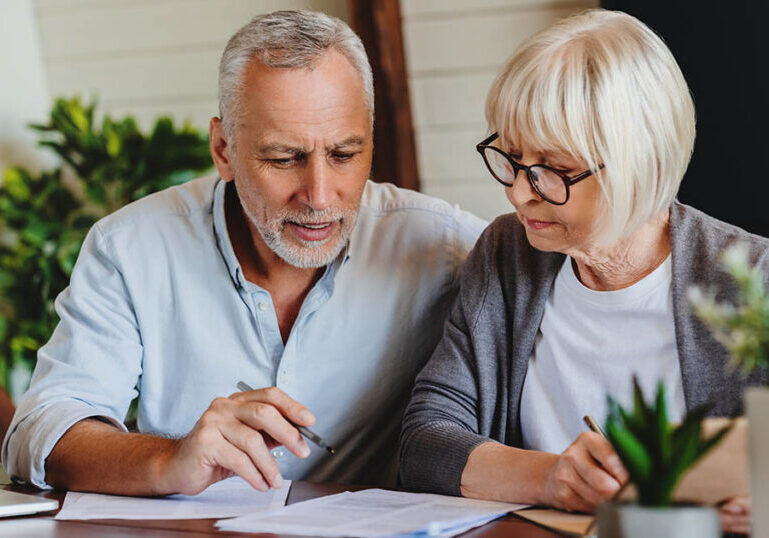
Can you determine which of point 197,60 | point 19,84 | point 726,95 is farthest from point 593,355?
point 19,84

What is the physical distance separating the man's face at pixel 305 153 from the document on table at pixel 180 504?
486 millimetres

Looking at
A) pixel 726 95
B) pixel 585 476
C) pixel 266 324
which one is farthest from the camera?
pixel 726 95

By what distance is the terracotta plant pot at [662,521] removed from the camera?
876mm

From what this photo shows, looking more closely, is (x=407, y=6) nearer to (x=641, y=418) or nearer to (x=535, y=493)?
(x=535, y=493)

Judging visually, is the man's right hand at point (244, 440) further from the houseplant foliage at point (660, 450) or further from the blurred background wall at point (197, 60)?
the blurred background wall at point (197, 60)

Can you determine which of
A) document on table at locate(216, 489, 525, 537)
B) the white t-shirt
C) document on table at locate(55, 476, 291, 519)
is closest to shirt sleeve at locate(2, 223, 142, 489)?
document on table at locate(55, 476, 291, 519)

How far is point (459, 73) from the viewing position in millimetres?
2971

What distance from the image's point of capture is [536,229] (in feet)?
5.11

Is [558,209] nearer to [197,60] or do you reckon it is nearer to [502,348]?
[502,348]

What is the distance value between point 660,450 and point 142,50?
10.5 feet

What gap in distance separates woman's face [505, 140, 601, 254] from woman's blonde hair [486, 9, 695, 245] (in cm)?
2

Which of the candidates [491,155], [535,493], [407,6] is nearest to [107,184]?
[407,6]

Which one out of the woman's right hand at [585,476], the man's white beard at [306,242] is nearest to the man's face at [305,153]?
the man's white beard at [306,242]

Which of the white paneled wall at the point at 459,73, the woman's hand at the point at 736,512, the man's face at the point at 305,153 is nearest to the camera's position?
the woman's hand at the point at 736,512
